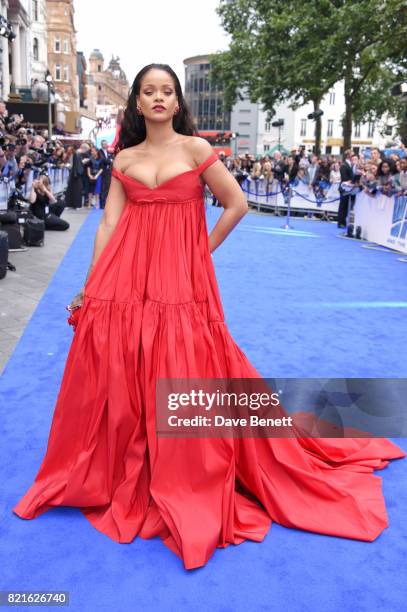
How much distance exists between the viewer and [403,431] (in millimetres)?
3830

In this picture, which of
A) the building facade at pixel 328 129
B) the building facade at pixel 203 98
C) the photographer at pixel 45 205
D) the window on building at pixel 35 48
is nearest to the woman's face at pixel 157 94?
the photographer at pixel 45 205

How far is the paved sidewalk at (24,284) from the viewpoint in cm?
561

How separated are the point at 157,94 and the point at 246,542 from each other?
2.01 m

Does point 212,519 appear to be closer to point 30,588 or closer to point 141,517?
point 141,517

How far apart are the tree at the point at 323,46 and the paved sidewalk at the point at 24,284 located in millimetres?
14481

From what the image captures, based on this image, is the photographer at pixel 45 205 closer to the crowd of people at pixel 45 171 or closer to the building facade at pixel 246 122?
the crowd of people at pixel 45 171

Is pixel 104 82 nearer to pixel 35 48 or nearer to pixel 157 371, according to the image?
pixel 35 48

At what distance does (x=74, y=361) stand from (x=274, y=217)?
54.7 ft

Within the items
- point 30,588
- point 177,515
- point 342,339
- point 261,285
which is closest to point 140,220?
point 177,515

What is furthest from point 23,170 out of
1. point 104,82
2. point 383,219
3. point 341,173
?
point 104,82

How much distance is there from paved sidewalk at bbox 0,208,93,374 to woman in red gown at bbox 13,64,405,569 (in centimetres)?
222

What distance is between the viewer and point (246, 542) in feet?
8.54

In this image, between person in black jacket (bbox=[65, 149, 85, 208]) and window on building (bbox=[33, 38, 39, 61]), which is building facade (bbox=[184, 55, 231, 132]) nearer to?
window on building (bbox=[33, 38, 39, 61])

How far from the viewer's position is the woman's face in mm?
2594
